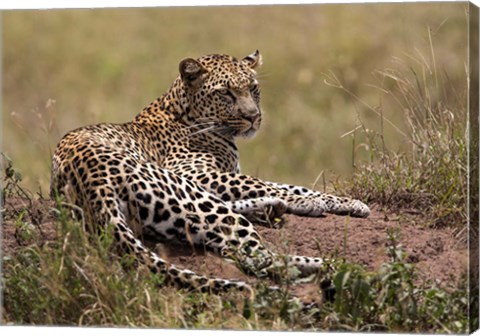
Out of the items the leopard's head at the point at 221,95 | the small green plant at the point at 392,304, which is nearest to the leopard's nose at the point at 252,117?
the leopard's head at the point at 221,95

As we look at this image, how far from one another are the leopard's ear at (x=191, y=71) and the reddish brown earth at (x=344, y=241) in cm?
151

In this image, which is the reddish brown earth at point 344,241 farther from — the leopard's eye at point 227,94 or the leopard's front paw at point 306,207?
the leopard's eye at point 227,94

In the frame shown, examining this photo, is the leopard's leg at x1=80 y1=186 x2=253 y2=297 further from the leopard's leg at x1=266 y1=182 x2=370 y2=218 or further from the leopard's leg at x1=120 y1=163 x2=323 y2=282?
the leopard's leg at x1=266 y1=182 x2=370 y2=218

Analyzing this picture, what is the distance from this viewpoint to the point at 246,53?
14344mm

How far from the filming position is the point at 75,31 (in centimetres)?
1194

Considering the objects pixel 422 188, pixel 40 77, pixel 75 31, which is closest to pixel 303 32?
pixel 40 77

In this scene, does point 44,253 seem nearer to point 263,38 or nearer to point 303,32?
point 263,38

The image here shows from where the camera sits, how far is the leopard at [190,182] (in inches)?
378

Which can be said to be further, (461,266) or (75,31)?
(75,31)

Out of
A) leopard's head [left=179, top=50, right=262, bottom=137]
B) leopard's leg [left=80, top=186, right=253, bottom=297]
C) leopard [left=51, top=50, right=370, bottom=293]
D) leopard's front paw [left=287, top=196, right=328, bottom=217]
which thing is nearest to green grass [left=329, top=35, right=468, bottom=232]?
leopard [left=51, top=50, right=370, bottom=293]

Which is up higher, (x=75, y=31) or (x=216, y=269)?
(x=75, y=31)

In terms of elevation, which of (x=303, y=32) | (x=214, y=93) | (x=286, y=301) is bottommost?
(x=286, y=301)

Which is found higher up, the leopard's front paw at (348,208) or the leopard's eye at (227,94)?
the leopard's eye at (227,94)

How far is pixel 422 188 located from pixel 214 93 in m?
1.81
